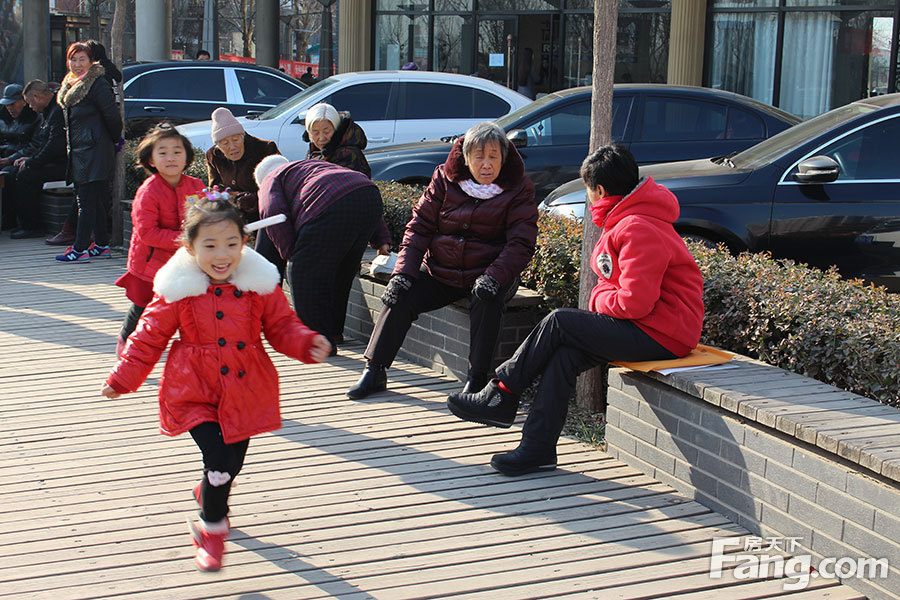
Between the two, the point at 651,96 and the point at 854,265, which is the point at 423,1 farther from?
the point at 854,265

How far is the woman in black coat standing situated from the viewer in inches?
387

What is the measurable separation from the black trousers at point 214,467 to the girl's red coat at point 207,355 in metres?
0.05

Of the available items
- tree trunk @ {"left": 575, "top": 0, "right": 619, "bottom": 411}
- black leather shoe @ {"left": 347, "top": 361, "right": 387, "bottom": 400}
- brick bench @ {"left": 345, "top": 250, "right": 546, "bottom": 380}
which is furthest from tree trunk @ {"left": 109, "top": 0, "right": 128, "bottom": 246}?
tree trunk @ {"left": 575, "top": 0, "right": 619, "bottom": 411}

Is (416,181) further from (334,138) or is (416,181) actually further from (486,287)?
(486,287)

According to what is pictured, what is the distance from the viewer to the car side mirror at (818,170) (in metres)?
6.91

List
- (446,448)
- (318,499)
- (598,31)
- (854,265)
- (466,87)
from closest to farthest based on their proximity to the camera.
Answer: (318,499) → (446,448) → (598,31) → (854,265) → (466,87)

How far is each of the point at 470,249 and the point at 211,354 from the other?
2.21 m

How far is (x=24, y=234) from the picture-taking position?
11.7 meters

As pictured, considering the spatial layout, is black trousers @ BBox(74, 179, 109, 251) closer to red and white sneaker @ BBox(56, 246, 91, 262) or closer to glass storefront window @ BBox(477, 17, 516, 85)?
red and white sneaker @ BBox(56, 246, 91, 262)

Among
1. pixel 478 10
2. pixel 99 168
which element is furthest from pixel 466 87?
pixel 478 10

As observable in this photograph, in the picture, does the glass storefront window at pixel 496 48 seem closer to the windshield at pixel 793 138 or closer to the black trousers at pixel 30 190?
the black trousers at pixel 30 190

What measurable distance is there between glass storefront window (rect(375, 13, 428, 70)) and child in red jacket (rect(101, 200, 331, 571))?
18028mm

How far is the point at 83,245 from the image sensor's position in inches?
402

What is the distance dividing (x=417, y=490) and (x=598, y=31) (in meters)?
2.64
